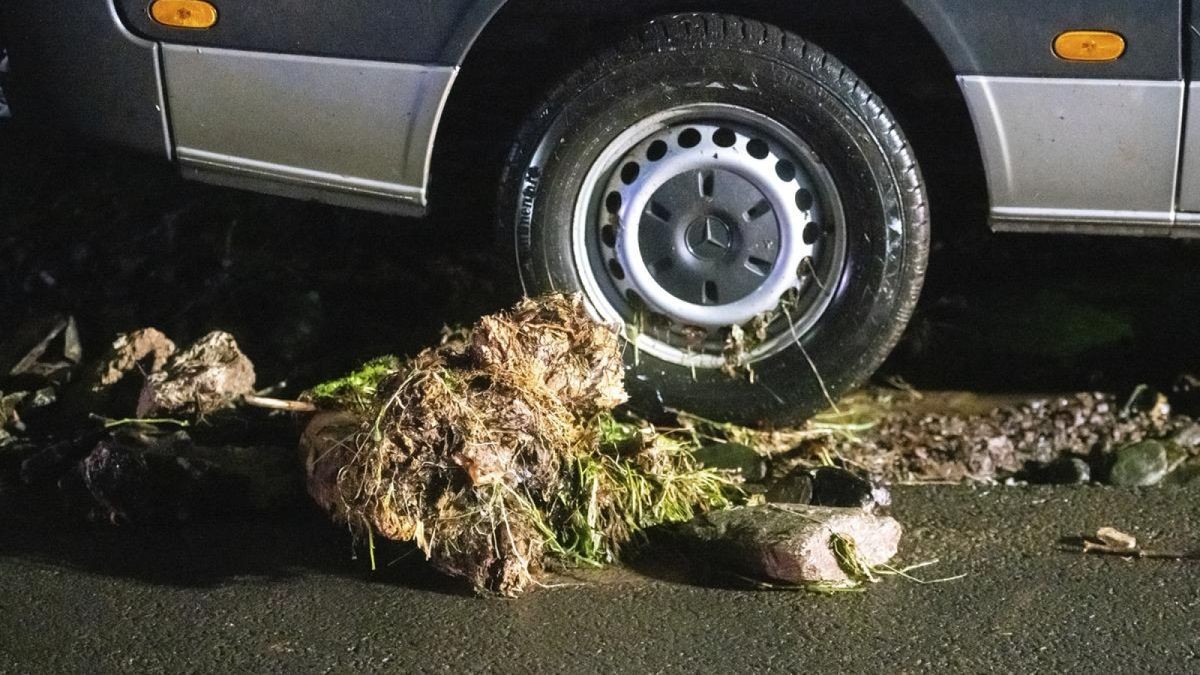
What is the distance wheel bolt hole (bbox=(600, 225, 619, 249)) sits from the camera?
401cm

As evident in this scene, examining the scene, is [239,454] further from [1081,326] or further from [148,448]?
[1081,326]

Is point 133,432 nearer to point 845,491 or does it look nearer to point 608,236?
point 608,236

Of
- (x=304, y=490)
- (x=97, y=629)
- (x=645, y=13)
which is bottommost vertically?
(x=97, y=629)

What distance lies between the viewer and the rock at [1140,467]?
3.95m

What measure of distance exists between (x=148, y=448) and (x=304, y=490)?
410 millimetres

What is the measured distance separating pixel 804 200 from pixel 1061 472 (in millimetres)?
1006

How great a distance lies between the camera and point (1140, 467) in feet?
13.0

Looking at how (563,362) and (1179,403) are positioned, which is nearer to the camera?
(563,362)

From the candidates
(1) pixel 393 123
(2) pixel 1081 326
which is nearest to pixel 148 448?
(1) pixel 393 123

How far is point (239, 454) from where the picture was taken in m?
3.83

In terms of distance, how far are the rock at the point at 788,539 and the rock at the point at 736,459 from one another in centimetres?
40

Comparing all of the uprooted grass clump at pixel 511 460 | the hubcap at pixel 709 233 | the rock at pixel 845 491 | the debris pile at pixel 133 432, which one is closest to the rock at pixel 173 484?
the debris pile at pixel 133 432

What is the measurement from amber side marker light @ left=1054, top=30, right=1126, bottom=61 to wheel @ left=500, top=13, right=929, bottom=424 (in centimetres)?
47

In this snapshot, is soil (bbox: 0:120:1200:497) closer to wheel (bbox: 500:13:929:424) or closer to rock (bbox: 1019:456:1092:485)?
rock (bbox: 1019:456:1092:485)
